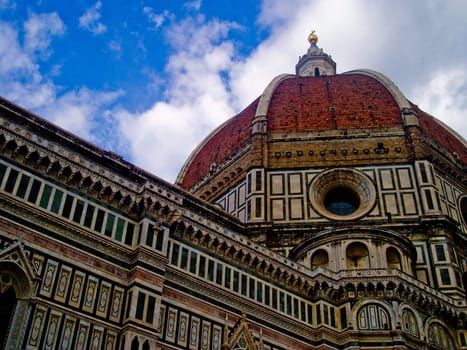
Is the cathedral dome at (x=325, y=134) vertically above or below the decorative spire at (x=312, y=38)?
below

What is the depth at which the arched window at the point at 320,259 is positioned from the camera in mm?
27652

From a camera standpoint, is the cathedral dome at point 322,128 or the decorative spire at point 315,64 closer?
the cathedral dome at point 322,128

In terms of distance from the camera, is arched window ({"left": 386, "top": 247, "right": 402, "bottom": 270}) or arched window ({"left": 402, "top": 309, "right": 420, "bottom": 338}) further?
arched window ({"left": 386, "top": 247, "right": 402, "bottom": 270})

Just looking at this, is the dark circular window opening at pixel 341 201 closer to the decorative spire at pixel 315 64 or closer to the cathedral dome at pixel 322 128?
the cathedral dome at pixel 322 128

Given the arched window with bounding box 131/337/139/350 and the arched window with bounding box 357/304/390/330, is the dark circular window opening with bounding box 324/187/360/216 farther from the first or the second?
the arched window with bounding box 131/337/139/350

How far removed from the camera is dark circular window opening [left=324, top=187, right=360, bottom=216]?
33.1m

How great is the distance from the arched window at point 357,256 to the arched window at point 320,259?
3.25ft

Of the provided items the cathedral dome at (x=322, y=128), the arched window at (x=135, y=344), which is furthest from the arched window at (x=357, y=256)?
the arched window at (x=135, y=344)

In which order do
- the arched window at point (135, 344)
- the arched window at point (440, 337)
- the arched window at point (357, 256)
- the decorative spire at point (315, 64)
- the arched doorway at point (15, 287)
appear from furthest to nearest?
the decorative spire at point (315, 64) < the arched window at point (357, 256) < the arched window at point (440, 337) < the arched window at point (135, 344) < the arched doorway at point (15, 287)

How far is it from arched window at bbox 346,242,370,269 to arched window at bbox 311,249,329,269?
39.0 inches

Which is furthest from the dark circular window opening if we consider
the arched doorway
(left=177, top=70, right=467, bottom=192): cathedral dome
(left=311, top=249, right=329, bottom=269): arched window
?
the arched doorway

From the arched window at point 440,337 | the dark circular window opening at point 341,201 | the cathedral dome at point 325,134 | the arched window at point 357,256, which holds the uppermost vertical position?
the cathedral dome at point 325,134

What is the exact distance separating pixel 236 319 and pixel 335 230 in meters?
7.39

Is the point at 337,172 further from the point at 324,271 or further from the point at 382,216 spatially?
the point at 324,271
